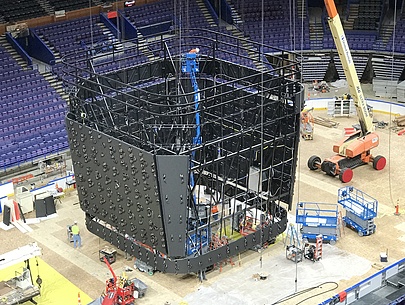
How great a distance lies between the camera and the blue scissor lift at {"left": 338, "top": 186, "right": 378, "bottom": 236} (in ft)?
141

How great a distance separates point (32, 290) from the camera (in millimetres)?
38000

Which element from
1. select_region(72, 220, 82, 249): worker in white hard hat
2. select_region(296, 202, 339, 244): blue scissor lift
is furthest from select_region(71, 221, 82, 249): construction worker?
select_region(296, 202, 339, 244): blue scissor lift

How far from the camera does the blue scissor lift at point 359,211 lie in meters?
43.0

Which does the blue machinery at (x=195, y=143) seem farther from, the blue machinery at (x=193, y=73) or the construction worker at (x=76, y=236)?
the construction worker at (x=76, y=236)

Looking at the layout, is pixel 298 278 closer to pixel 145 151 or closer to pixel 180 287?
pixel 180 287

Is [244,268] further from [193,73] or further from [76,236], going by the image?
[193,73]

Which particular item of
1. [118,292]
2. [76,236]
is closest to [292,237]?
[118,292]

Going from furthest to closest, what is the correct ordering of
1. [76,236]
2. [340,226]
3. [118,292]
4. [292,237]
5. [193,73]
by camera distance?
[340,226]
[76,236]
[292,237]
[193,73]
[118,292]

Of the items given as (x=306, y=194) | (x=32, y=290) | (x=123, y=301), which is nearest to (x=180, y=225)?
(x=123, y=301)

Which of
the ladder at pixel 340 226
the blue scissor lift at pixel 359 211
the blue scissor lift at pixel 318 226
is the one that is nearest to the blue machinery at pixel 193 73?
the blue scissor lift at pixel 318 226

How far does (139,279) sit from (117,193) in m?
3.88

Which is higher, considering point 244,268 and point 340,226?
point 340,226

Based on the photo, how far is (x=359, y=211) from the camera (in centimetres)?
4350

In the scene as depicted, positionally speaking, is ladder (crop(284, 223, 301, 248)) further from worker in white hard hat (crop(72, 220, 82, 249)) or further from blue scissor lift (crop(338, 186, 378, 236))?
worker in white hard hat (crop(72, 220, 82, 249))
